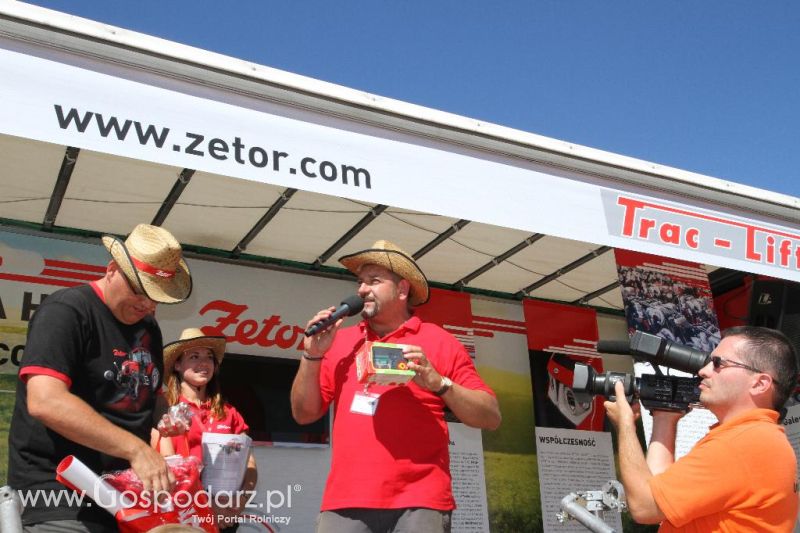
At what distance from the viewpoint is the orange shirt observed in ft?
7.32

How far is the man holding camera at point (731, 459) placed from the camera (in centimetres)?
224

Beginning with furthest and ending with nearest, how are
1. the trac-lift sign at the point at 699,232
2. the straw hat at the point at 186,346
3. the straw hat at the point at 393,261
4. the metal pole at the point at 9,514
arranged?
1. the trac-lift sign at the point at 699,232
2. the straw hat at the point at 186,346
3. the straw hat at the point at 393,261
4. the metal pole at the point at 9,514

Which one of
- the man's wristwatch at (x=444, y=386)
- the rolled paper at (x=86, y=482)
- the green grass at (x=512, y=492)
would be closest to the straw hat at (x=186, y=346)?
the man's wristwatch at (x=444, y=386)

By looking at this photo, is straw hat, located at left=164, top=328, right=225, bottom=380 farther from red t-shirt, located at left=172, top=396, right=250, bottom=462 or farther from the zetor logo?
the zetor logo

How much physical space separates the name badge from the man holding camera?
35.5 inches

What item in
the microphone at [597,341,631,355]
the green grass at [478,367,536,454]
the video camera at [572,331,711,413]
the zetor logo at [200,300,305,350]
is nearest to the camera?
the video camera at [572,331,711,413]

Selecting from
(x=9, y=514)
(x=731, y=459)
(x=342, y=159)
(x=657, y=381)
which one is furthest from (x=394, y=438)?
(x=9, y=514)

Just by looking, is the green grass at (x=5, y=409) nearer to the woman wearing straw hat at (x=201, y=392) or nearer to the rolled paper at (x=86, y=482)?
the woman wearing straw hat at (x=201, y=392)

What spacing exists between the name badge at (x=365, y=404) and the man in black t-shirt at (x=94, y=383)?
0.73 m

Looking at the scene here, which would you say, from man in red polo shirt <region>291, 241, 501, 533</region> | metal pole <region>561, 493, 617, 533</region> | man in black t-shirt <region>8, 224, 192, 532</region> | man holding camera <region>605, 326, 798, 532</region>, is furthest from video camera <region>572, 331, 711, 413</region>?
man in black t-shirt <region>8, 224, 192, 532</region>

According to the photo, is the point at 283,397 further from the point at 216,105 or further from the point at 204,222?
the point at 216,105

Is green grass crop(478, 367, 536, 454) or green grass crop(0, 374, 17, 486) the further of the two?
green grass crop(478, 367, 536, 454)

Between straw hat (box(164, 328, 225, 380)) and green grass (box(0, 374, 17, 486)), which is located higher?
straw hat (box(164, 328, 225, 380))

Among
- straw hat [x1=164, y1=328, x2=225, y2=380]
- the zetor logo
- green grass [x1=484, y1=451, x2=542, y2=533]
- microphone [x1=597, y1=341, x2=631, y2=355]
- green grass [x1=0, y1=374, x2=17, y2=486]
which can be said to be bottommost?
green grass [x1=484, y1=451, x2=542, y2=533]
